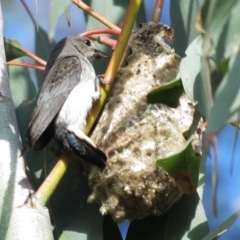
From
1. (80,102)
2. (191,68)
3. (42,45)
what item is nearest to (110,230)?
(80,102)

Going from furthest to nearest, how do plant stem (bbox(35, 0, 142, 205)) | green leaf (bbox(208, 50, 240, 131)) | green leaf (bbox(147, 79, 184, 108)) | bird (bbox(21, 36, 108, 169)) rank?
bird (bbox(21, 36, 108, 169)) < green leaf (bbox(147, 79, 184, 108)) < plant stem (bbox(35, 0, 142, 205)) < green leaf (bbox(208, 50, 240, 131))

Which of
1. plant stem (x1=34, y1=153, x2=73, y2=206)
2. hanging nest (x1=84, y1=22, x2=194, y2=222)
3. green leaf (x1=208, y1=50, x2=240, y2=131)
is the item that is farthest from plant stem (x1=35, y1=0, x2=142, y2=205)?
green leaf (x1=208, y1=50, x2=240, y2=131)

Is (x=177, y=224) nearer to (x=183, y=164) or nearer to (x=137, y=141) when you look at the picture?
(x=137, y=141)

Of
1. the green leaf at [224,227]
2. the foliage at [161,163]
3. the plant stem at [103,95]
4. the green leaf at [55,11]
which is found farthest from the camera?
the plant stem at [103,95]

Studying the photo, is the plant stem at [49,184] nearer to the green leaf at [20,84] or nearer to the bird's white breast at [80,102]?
the bird's white breast at [80,102]

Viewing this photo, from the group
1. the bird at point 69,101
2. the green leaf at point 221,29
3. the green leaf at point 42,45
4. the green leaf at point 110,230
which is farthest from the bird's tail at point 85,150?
the green leaf at point 221,29

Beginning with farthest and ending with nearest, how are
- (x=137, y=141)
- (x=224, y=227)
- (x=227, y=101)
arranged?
(x=137, y=141) < (x=224, y=227) < (x=227, y=101)

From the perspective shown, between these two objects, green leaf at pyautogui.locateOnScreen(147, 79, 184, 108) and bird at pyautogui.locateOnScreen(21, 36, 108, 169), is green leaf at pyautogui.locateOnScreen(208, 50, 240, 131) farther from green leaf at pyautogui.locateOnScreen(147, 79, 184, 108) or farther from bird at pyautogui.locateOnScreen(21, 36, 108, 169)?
bird at pyautogui.locateOnScreen(21, 36, 108, 169)
